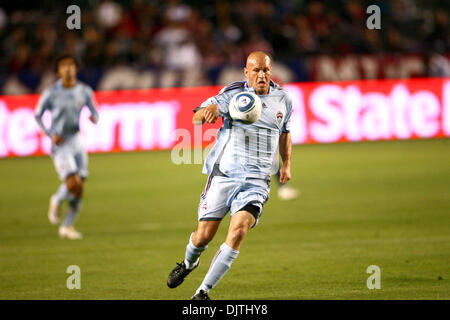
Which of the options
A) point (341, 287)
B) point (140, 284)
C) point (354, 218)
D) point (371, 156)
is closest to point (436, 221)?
point (354, 218)

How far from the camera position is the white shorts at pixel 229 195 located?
7359mm

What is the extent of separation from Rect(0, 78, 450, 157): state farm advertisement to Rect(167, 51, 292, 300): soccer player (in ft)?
45.9

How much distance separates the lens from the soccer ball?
7.02 m

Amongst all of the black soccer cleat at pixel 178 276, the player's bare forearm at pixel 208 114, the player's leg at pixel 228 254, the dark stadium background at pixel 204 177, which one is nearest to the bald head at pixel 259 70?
the player's bare forearm at pixel 208 114

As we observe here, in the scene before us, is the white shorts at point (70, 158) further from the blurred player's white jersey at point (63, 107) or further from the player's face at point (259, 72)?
the player's face at point (259, 72)

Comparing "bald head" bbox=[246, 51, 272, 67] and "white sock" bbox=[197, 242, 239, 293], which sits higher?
"bald head" bbox=[246, 51, 272, 67]

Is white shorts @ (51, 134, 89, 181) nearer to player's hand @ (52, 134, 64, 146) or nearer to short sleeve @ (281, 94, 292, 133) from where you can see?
player's hand @ (52, 134, 64, 146)

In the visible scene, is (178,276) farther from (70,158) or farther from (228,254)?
(70,158)

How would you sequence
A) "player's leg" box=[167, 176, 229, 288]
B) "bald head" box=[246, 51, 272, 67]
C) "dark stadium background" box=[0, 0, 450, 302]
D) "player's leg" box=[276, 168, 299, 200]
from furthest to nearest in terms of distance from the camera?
"player's leg" box=[276, 168, 299, 200]
"dark stadium background" box=[0, 0, 450, 302]
"player's leg" box=[167, 176, 229, 288]
"bald head" box=[246, 51, 272, 67]

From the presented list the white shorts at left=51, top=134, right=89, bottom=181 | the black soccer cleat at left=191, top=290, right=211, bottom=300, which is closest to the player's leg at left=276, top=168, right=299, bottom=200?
the white shorts at left=51, top=134, right=89, bottom=181

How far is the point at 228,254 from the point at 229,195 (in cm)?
58

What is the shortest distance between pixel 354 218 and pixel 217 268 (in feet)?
18.5

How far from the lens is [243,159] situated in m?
7.48

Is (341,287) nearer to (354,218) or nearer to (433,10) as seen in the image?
(354,218)
